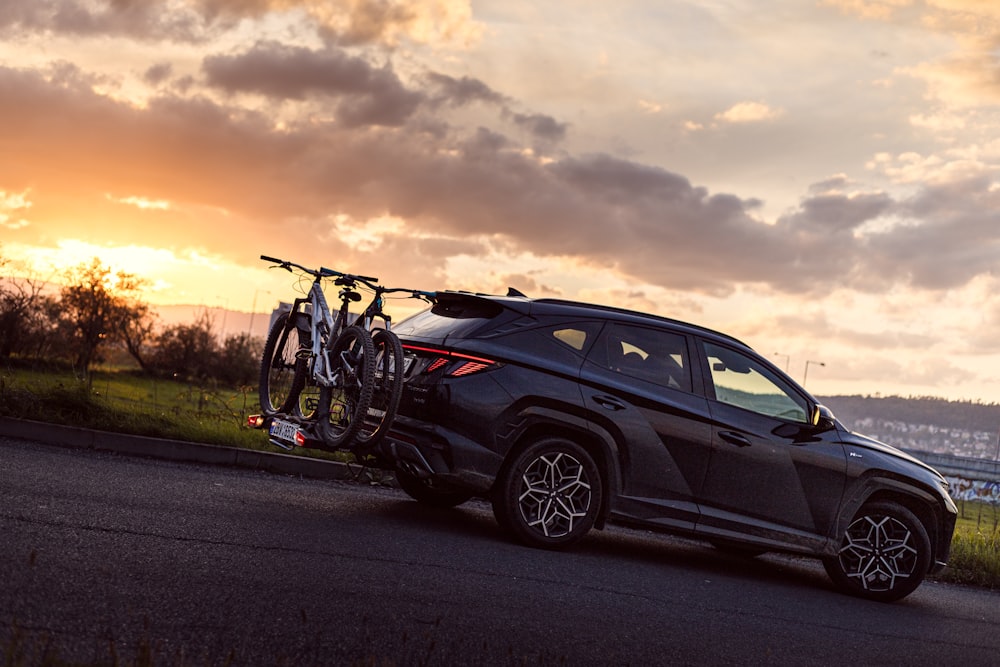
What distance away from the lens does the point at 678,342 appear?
8.52 metres

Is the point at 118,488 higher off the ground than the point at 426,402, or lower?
lower

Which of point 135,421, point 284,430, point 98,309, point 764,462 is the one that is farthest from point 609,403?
point 98,309

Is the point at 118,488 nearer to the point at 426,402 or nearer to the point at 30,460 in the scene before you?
the point at 30,460

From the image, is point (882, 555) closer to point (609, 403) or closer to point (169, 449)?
point (609, 403)

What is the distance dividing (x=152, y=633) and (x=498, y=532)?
4062 mm

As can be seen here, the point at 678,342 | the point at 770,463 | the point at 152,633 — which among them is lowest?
the point at 152,633

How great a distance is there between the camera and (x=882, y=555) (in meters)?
8.80

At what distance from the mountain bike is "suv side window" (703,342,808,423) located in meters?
2.44

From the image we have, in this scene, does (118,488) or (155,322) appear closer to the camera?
(118,488)

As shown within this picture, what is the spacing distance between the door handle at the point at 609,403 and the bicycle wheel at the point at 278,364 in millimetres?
2667

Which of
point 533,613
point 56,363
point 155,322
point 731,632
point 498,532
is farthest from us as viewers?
point 155,322

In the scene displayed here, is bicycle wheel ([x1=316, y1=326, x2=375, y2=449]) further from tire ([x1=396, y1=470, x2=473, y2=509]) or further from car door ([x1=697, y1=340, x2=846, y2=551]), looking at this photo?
car door ([x1=697, y1=340, x2=846, y2=551])

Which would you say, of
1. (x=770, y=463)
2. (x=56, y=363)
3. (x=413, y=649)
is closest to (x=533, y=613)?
(x=413, y=649)

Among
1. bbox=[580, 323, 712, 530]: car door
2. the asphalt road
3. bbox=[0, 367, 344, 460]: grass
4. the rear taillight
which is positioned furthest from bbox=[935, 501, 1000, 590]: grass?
bbox=[0, 367, 344, 460]: grass
